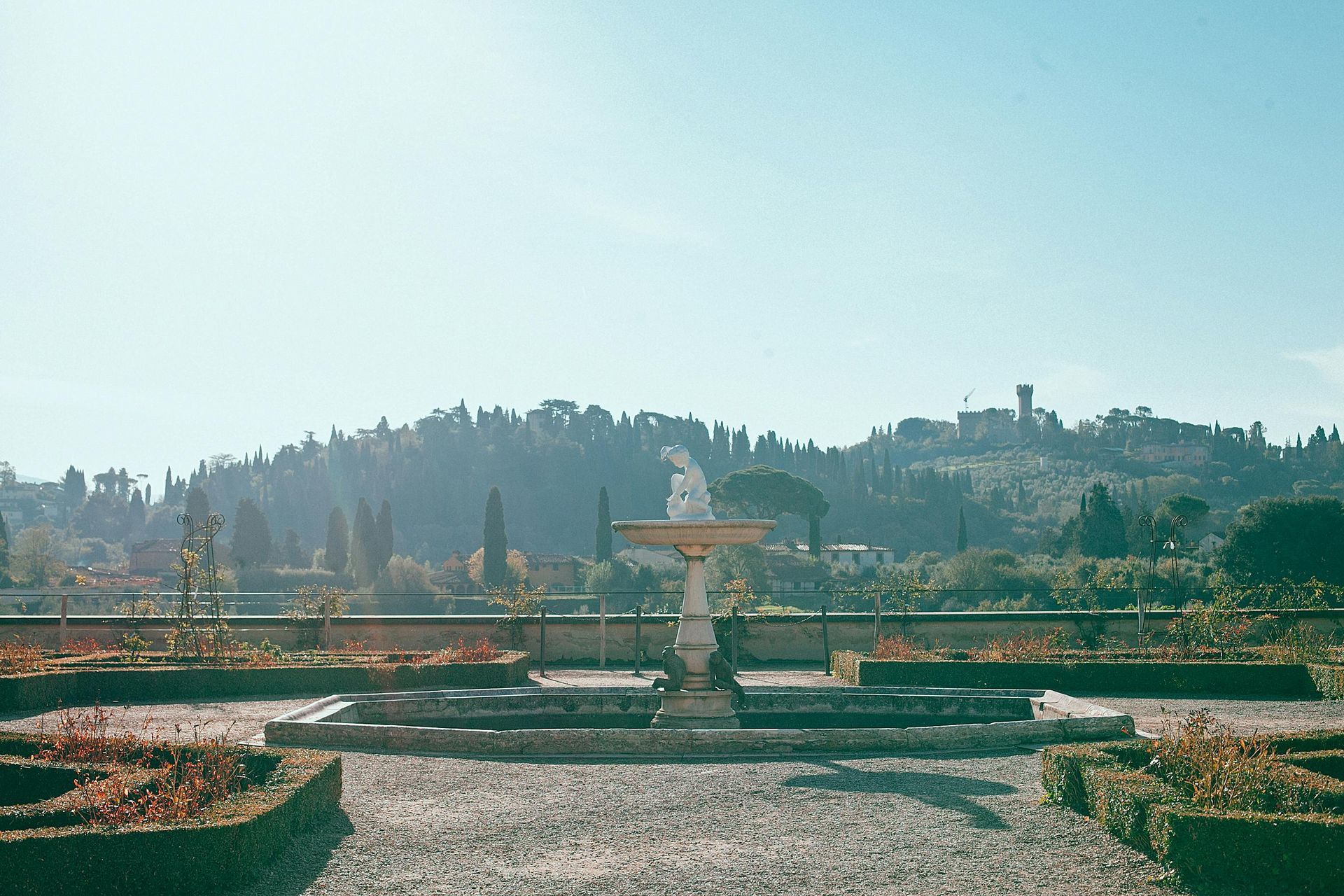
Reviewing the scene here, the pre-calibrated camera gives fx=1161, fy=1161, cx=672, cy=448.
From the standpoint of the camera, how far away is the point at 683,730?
414 inches

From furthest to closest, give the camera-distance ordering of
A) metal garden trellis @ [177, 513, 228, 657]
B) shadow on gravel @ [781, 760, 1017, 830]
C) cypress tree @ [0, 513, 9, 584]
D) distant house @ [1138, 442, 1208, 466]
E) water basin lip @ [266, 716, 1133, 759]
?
distant house @ [1138, 442, 1208, 466], cypress tree @ [0, 513, 9, 584], metal garden trellis @ [177, 513, 228, 657], water basin lip @ [266, 716, 1133, 759], shadow on gravel @ [781, 760, 1017, 830]

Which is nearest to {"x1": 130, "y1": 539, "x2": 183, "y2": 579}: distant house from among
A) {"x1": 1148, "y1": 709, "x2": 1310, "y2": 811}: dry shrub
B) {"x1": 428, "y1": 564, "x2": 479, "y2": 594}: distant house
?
{"x1": 428, "y1": 564, "x2": 479, "y2": 594}: distant house

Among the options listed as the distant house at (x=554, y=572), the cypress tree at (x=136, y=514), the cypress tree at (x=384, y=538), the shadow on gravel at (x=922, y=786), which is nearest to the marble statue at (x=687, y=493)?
the shadow on gravel at (x=922, y=786)

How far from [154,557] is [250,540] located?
16.2 meters

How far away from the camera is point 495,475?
14375cm

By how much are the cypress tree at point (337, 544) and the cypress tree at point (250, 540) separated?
4.89 m

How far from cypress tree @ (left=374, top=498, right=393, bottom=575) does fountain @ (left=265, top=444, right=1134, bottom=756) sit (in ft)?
238

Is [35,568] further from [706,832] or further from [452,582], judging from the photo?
[706,832]

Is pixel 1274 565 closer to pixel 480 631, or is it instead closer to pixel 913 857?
pixel 480 631

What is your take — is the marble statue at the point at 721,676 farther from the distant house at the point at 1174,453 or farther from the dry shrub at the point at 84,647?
the distant house at the point at 1174,453

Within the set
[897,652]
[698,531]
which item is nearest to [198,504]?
[897,652]

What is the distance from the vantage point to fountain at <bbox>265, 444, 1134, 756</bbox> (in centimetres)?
1040

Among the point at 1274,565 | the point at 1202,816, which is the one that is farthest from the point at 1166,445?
the point at 1202,816

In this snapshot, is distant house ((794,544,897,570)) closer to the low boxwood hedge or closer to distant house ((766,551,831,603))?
distant house ((766,551,831,603))
